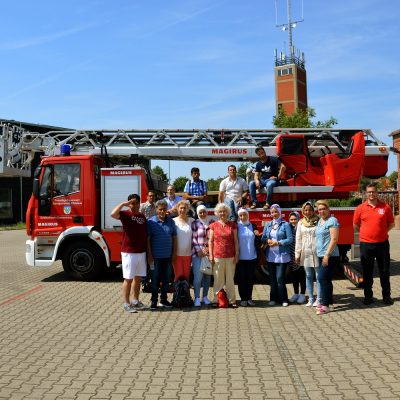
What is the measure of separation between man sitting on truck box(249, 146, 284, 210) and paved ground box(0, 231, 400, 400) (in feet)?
7.13

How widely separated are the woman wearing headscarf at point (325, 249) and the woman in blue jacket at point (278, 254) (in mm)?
662

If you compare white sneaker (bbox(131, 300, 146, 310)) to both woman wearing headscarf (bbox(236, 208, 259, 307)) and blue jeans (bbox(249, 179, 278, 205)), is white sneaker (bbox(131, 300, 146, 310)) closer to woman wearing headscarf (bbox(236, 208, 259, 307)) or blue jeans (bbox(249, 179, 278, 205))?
woman wearing headscarf (bbox(236, 208, 259, 307))

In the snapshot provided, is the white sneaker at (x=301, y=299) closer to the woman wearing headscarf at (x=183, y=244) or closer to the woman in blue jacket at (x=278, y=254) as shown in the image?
the woman in blue jacket at (x=278, y=254)

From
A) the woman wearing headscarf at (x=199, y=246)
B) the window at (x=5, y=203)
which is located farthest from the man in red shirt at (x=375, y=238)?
the window at (x=5, y=203)

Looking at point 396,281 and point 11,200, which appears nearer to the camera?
point 396,281

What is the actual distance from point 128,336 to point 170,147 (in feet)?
18.3

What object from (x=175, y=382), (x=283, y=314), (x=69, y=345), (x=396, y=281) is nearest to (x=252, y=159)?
(x=396, y=281)

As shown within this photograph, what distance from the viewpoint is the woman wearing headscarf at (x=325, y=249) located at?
24.5 feet

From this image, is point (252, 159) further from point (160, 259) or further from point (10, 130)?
point (10, 130)

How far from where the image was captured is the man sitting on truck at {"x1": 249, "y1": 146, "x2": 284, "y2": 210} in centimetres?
1018

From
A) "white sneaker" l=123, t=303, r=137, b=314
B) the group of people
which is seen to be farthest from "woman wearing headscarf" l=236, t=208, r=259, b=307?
"white sneaker" l=123, t=303, r=137, b=314

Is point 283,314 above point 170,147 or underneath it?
underneath

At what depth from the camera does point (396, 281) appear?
1041 cm

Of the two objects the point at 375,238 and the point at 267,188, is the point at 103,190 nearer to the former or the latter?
the point at 267,188
